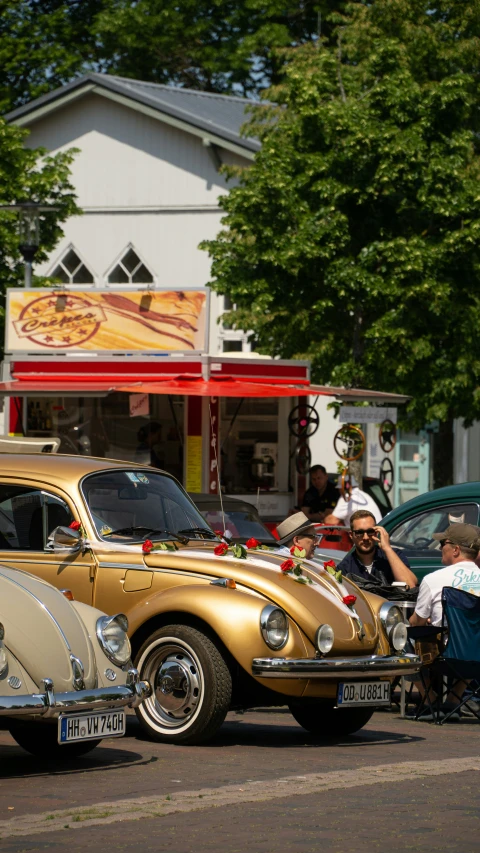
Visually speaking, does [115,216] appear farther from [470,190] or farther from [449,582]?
[449,582]

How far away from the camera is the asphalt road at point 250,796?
6824 millimetres

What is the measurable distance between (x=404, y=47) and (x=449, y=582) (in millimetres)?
19141

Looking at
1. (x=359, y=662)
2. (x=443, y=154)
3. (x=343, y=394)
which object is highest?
(x=443, y=154)

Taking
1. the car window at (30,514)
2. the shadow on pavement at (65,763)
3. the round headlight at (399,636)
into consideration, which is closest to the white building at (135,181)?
the car window at (30,514)

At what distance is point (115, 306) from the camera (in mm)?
22906

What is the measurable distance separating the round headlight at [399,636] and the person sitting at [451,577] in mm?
1094

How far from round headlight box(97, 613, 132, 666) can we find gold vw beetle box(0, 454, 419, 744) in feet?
2.39

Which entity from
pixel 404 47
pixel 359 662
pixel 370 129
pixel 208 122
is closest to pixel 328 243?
pixel 370 129

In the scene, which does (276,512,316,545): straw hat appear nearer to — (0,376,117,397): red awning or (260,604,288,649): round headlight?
(260,604,288,649): round headlight

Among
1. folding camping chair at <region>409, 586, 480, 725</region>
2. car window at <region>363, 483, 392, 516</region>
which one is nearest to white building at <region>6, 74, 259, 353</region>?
car window at <region>363, 483, 392, 516</region>

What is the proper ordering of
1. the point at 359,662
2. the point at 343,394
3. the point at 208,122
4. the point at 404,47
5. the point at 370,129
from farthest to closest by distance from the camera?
the point at 208,122
the point at 404,47
the point at 370,129
the point at 343,394
the point at 359,662

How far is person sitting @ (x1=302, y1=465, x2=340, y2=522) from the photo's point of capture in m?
21.5

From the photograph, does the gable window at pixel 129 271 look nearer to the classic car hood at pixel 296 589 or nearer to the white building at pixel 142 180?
the white building at pixel 142 180

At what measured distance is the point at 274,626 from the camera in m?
9.59
